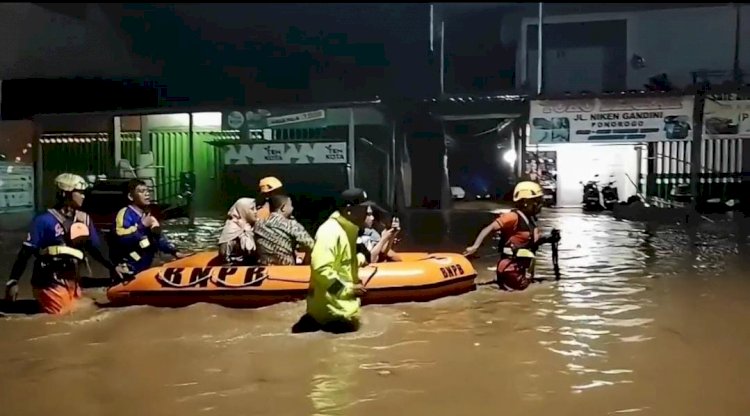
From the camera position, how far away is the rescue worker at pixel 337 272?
744 cm

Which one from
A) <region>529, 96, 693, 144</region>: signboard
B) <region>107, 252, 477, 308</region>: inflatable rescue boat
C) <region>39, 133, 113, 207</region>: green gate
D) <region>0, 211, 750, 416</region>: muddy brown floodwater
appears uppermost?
<region>529, 96, 693, 144</region>: signboard

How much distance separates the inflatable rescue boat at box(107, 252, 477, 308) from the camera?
8938 millimetres

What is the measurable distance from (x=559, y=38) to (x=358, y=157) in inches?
302

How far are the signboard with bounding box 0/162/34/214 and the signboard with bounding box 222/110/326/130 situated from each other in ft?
18.8

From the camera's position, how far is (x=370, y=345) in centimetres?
744

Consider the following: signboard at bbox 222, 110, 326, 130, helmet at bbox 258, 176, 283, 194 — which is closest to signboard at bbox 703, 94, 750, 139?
signboard at bbox 222, 110, 326, 130

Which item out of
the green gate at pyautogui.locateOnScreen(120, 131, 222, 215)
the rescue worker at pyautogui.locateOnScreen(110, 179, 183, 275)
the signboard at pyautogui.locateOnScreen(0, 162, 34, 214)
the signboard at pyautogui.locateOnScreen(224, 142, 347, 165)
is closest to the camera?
the rescue worker at pyautogui.locateOnScreen(110, 179, 183, 275)

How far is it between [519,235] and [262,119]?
47.5 feet

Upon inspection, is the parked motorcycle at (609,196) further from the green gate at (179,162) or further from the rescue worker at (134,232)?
the rescue worker at (134,232)

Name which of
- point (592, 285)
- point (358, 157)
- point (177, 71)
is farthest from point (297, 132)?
point (592, 285)

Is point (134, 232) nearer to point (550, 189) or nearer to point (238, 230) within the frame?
point (238, 230)

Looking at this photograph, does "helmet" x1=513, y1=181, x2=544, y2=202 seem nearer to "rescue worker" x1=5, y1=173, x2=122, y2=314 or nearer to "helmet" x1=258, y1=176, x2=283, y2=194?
"helmet" x1=258, y1=176, x2=283, y2=194

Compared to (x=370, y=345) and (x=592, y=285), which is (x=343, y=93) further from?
(x=370, y=345)

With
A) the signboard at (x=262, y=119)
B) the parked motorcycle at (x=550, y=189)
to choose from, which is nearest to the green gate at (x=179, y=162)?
the signboard at (x=262, y=119)
